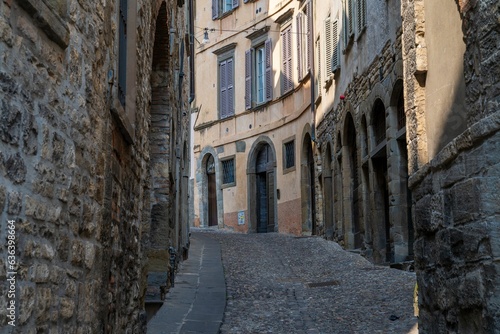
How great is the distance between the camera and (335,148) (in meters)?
16.5

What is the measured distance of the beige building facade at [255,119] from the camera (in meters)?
20.4

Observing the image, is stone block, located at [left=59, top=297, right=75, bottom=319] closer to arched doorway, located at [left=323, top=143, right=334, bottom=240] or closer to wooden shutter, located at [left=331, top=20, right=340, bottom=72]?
wooden shutter, located at [left=331, top=20, right=340, bottom=72]

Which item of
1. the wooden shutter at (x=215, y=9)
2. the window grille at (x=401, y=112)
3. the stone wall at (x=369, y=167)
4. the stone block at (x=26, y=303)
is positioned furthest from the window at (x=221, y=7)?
the stone block at (x=26, y=303)

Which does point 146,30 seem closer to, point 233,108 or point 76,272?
point 76,272

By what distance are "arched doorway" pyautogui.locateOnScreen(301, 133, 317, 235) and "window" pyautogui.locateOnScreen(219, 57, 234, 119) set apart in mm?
4980

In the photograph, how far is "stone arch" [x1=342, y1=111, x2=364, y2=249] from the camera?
14.7 metres

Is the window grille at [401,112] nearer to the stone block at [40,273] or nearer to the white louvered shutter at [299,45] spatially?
the stone block at [40,273]

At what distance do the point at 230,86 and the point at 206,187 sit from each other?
3.70m

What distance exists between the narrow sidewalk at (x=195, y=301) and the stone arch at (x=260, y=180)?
934cm

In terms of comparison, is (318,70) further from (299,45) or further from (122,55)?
(122,55)

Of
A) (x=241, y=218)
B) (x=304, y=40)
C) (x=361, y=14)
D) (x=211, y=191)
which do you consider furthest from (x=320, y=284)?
(x=211, y=191)

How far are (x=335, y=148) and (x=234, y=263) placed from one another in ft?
15.3

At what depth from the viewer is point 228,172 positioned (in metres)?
24.7

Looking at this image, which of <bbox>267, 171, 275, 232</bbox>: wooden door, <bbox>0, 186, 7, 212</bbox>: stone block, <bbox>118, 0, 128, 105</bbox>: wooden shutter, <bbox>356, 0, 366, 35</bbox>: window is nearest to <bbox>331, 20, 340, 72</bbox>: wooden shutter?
<bbox>356, 0, 366, 35</bbox>: window
